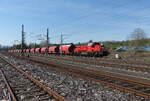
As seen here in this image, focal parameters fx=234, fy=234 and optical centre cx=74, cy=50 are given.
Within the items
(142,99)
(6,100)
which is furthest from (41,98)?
(142,99)

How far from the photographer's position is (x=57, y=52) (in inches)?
2267

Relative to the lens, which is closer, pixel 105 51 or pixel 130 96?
pixel 130 96

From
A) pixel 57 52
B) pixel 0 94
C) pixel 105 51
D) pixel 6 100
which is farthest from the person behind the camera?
pixel 57 52

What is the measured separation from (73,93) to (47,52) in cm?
5446

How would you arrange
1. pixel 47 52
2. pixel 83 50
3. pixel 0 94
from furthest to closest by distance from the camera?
1. pixel 47 52
2. pixel 83 50
3. pixel 0 94

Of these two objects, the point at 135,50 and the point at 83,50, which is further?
the point at 135,50

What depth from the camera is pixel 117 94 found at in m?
8.87

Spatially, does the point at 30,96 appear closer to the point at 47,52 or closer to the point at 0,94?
the point at 0,94

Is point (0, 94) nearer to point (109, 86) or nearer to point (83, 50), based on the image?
point (109, 86)

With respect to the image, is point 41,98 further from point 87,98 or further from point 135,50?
point 135,50

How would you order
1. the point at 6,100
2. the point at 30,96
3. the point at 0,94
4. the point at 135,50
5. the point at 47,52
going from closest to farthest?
the point at 6,100
the point at 30,96
the point at 0,94
the point at 135,50
the point at 47,52

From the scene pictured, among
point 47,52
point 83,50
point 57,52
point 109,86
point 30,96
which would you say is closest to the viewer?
point 30,96

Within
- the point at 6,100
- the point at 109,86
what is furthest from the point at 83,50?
the point at 6,100

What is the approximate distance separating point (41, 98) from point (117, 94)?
2.86 metres
